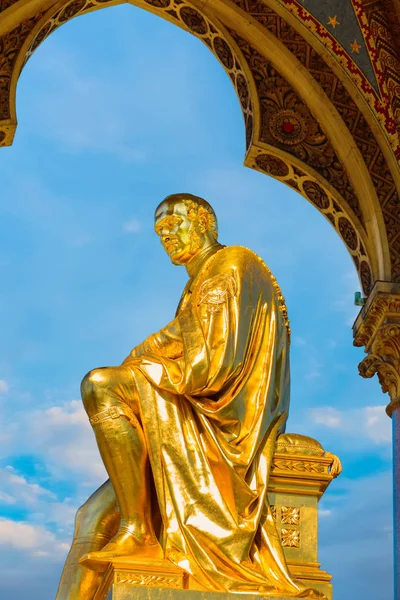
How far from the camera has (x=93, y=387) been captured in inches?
186

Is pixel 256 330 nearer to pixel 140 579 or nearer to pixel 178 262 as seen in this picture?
pixel 178 262

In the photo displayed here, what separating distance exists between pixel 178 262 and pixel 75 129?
43.2ft

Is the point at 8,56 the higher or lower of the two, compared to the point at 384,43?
lower

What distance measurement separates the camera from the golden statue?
4559 mm

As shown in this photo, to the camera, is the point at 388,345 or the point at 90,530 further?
the point at 388,345

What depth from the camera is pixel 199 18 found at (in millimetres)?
9180

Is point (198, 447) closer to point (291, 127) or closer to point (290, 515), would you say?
point (290, 515)

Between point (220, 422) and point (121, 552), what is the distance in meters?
0.62

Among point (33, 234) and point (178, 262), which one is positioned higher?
point (33, 234)

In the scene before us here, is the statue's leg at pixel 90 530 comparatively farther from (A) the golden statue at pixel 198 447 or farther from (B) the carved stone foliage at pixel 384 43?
(B) the carved stone foliage at pixel 384 43

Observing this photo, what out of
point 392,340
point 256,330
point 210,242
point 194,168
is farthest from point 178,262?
point 194,168

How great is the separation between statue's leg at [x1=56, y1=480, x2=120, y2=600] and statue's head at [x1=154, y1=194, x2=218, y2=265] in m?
1.04

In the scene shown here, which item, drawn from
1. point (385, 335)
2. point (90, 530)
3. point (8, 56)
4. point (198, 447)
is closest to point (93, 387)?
point (198, 447)

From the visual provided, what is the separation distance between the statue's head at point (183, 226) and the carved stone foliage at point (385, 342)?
11.3 ft
